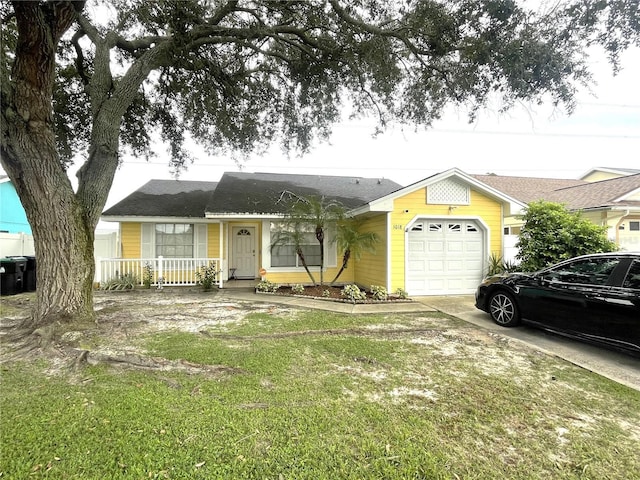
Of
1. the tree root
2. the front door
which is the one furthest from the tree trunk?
the front door

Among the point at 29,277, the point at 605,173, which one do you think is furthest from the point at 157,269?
the point at 605,173

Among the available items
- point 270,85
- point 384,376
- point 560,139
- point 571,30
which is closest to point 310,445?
point 384,376

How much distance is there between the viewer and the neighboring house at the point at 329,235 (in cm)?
908

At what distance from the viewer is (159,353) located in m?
4.27

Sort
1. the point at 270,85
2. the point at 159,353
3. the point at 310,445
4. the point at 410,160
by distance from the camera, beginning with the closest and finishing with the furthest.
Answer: the point at 310,445 < the point at 159,353 < the point at 270,85 < the point at 410,160

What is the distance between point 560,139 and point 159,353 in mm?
23492

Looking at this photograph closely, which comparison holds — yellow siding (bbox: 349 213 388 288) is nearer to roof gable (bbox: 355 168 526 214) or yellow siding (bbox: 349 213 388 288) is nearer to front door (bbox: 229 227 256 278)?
roof gable (bbox: 355 168 526 214)

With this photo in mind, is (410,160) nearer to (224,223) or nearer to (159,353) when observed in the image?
(224,223)

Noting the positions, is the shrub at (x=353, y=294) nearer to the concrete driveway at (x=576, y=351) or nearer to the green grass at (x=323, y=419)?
the concrete driveway at (x=576, y=351)

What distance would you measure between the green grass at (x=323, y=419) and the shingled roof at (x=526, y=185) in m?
14.5

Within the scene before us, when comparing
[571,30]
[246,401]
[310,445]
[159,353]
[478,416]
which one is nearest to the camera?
[310,445]

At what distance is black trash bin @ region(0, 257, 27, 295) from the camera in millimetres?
8844

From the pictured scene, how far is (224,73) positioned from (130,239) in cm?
672

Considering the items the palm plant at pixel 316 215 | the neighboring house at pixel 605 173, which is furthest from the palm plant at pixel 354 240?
the neighboring house at pixel 605 173
